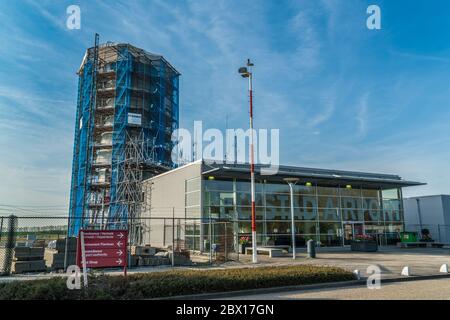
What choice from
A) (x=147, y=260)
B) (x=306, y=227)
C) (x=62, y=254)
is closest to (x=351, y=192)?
(x=306, y=227)

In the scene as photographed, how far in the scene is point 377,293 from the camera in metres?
11.4

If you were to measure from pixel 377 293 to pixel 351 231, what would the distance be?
82.4ft

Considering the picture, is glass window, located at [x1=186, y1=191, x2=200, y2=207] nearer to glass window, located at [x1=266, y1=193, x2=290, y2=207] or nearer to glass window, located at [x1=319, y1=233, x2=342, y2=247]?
glass window, located at [x1=266, y1=193, x2=290, y2=207]

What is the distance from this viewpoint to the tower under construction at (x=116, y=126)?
146 feet

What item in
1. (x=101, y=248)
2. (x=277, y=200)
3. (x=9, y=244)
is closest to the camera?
(x=101, y=248)

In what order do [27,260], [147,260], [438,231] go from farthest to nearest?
[438,231], [147,260], [27,260]

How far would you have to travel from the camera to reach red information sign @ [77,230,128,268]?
11.8 m

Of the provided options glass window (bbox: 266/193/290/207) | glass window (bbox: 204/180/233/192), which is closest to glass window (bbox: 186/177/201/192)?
glass window (bbox: 204/180/233/192)

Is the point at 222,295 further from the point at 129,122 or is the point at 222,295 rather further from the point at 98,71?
the point at 98,71

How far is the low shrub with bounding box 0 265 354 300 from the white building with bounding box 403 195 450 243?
102ft

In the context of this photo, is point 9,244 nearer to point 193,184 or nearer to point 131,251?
point 131,251

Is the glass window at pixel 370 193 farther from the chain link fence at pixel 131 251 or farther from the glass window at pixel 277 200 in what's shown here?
the chain link fence at pixel 131 251
